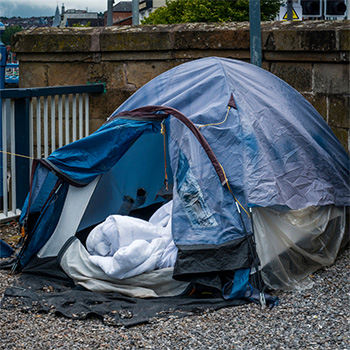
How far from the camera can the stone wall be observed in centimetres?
595

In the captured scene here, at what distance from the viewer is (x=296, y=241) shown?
480 centimetres

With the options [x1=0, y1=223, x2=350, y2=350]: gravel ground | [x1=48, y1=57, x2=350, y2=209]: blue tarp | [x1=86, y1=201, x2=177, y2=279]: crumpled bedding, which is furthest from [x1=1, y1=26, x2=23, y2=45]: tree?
[x1=0, y1=223, x2=350, y2=350]: gravel ground

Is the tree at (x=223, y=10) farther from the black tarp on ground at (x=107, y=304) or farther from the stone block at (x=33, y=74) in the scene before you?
the black tarp on ground at (x=107, y=304)

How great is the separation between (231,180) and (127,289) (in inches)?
41.7

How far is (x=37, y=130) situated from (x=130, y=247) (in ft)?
7.92

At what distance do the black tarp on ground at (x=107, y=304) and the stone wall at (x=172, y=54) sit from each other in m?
2.50

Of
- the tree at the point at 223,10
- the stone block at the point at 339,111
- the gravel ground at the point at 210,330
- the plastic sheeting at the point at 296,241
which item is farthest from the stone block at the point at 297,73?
the tree at the point at 223,10

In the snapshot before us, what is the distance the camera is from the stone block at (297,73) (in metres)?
6.14

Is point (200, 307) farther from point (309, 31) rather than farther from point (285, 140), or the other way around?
point (309, 31)

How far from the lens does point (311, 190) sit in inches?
193

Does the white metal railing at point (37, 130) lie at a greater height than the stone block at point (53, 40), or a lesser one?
lesser

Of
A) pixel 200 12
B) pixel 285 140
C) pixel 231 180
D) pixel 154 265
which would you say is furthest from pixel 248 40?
pixel 200 12

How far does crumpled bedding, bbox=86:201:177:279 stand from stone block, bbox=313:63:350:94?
208 centimetres

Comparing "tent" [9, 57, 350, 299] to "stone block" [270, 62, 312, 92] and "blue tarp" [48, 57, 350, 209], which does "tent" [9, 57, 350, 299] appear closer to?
"blue tarp" [48, 57, 350, 209]
